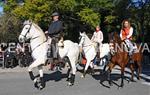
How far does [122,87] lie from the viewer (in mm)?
15695

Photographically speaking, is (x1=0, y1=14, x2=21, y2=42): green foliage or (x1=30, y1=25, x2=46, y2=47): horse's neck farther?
(x1=0, y1=14, x2=21, y2=42): green foliage

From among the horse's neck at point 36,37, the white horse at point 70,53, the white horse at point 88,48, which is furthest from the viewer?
the white horse at point 88,48

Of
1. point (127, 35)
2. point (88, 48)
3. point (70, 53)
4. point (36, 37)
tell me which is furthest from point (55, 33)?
point (88, 48)

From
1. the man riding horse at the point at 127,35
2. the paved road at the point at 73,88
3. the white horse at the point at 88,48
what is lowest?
the paved road at the point at 73,88

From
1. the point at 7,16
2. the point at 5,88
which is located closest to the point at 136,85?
the point at 5,88


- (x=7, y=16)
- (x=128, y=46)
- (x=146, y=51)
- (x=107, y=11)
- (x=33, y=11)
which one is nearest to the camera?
(x=128, y=46)

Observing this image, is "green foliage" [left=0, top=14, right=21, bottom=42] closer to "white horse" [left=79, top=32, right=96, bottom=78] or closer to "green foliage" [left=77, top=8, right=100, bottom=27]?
"green foliage" [left=77, top=8, right=100, bottom=27]

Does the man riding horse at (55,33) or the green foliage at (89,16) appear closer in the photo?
the man riding horse at (55,33)

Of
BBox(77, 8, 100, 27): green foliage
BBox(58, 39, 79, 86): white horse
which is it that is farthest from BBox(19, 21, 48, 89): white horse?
BBox(77, 8, 100, 27): green foliage

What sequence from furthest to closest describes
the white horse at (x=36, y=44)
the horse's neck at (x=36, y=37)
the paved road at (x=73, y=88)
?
the horse's neck at (x=36, y=37)
the white horse at (x=36, y=44)
the paved road at (x=73, y=88)

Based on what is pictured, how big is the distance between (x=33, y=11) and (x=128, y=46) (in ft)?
67.5

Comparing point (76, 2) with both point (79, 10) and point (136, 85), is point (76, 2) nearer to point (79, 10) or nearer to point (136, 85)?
point (79, 10)

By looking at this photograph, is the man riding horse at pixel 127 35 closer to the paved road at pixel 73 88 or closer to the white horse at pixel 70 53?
the paved road at pixel 73 88

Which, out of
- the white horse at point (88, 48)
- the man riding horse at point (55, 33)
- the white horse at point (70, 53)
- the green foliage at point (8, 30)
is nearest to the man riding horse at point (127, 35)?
the white horse at point (70, 53)
